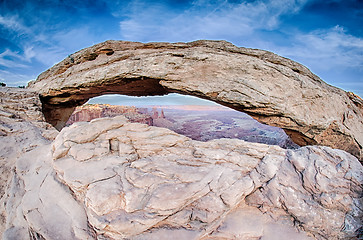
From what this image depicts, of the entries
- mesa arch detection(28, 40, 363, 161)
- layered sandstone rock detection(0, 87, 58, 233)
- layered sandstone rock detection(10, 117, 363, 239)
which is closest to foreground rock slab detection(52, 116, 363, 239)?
layered sandstone rock detection(10, 117, 363, 239)

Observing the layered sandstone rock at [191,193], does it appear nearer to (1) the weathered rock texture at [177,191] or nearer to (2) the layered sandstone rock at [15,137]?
(1) the weathered rock texture at [177,191]

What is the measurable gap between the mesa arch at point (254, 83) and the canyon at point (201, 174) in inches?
1.4

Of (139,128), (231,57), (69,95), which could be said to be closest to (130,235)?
(139,128)

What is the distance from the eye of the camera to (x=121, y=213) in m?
2.55

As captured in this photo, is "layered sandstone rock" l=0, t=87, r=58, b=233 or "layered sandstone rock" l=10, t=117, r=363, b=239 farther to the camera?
"layered sandstone rock" l=0, t=87, r=58, b=233

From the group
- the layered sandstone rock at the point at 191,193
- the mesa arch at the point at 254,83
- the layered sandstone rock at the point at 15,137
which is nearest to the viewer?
the layered sandstone rock at the point at 191,193

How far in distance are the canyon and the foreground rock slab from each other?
0.02m

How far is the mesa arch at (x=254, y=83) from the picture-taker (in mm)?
4633

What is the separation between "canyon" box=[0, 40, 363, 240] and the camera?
2648 mm

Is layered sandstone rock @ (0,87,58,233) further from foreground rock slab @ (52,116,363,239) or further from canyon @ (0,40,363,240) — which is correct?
foreground rock slab @ (52,116,363,239)

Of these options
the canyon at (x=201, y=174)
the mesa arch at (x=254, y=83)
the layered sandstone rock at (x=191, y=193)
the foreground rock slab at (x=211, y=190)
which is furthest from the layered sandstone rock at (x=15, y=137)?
the mesa arch at (x=254, y=83)

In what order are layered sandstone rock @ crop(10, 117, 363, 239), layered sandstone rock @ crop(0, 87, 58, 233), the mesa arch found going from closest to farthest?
layered sandstone rock @ crop(10, 117, 363, 239) → layered sandstone rock @ crop(0, 87, 58, 233) → the mesa arch

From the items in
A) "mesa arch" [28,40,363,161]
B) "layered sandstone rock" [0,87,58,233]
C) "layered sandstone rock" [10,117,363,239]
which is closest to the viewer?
"layered sandstone rock" [10,117,363,239]

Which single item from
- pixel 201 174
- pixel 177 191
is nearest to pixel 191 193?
pixel 177 191
